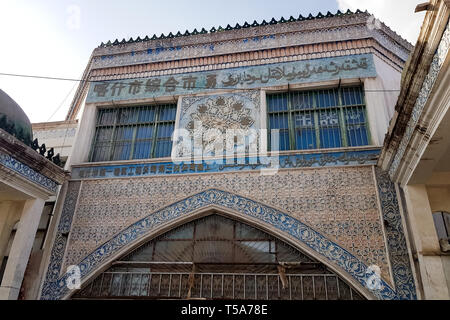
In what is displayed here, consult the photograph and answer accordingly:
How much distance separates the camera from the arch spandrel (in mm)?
5121

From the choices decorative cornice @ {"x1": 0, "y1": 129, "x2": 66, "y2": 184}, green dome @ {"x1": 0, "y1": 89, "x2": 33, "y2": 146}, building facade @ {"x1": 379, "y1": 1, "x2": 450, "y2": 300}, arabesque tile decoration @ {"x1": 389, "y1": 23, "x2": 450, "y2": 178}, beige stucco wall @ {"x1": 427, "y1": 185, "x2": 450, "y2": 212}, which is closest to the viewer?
arabesque tile decoration @ {"x1": 389, "y1": 23, "x2": 450, "y2": 178}

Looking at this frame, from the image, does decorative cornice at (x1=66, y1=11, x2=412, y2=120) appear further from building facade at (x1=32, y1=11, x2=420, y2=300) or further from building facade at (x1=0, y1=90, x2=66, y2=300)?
building facade at (x1=0, y1=90, x2=66, y2=300)

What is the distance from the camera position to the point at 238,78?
673cm

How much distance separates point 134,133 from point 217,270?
2.89 meters

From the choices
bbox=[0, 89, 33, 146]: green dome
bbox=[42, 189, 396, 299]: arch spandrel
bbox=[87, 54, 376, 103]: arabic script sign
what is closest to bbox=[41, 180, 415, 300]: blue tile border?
bbox=[42, 189, 396, 299]: arch spandrel

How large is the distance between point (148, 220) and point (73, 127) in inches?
109

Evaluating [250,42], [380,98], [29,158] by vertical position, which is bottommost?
[29,158]

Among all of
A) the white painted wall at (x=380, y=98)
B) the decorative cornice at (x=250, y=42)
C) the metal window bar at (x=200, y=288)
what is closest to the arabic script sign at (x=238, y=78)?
the white painted wall at (x=380, y=98)

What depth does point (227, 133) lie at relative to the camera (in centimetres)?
629

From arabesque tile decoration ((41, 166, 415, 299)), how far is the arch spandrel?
14mm

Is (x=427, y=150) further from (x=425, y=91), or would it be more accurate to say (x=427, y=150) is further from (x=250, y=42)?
(x=250, y=42)

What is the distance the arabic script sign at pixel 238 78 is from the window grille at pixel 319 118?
0.27 metres

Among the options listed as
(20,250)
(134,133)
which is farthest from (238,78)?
(20,250)
